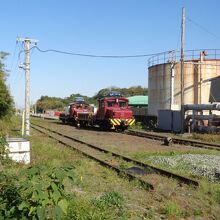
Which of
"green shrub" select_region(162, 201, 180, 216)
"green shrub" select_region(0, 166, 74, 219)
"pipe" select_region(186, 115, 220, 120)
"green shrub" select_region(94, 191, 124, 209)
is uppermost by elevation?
"pipe" select_region(186, 115, 220, 120)

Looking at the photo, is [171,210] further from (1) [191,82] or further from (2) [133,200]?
(1) [191,82]

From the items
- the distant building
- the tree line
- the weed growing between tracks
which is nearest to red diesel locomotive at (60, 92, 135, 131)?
the weed growing between tracks

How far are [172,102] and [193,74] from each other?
339 cm

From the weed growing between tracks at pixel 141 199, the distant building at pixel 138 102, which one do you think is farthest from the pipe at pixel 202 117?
the distant building at pixel 138 102

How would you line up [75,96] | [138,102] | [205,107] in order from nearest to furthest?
[205,107] < [138,102] < [75,96]

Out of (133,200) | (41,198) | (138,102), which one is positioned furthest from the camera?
(138,102)

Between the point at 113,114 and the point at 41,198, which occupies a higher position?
the point at 113,114

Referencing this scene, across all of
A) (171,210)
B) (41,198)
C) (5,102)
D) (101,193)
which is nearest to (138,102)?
(5,102)

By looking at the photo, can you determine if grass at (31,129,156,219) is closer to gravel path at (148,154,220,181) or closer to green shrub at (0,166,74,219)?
green shrub at (0,166,74,219)

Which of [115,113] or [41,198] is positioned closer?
[41,198]

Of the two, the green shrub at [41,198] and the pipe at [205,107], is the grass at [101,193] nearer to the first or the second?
the green shrub at [41,198]

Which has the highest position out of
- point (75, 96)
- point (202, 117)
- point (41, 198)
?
point (75, 96)

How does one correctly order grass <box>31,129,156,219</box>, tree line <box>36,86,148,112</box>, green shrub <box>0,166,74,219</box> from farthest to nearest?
tree line <box>36,86,148,112</box>, grass <box>31,129,156,219</box>, green shrub <box>0,166,74,219</box>

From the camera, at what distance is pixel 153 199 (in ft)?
29.7
